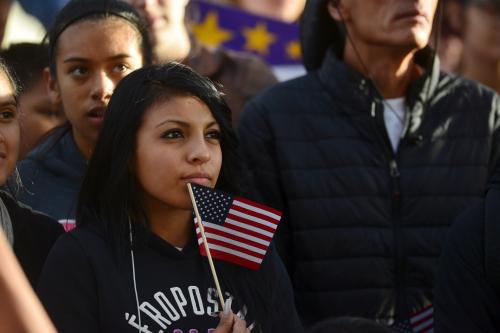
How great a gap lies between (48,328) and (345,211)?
2639mm

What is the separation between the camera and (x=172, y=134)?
3102mm

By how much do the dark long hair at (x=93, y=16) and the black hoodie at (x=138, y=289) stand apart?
45.6 inches

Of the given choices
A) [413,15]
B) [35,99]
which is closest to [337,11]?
[413,15]

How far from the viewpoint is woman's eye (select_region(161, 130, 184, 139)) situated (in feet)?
10.1

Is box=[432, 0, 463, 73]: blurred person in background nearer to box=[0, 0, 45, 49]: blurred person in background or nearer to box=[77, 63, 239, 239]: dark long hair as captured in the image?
box=[0, 0, 45, 49]: blurred person in background

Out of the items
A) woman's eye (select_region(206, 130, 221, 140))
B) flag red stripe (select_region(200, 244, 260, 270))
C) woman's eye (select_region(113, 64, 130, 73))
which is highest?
woman's eye (select_region(113, 64, 130, 73))

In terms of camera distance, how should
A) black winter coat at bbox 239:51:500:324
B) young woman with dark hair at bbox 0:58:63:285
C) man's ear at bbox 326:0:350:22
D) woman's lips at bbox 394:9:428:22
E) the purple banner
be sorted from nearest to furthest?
young woman with dark hair at bbox 0:58:63:285 < black winter coat at bbox 239:51:500:324 < woman's lips at bbox 394:9:428:22 < man's ear at bbox 326:0:350:22 < the purple banner

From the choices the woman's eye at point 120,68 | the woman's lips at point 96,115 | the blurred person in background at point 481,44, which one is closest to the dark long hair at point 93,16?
the woman's eye at point 120,68

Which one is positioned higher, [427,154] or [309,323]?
[427,154]

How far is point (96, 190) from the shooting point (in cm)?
314

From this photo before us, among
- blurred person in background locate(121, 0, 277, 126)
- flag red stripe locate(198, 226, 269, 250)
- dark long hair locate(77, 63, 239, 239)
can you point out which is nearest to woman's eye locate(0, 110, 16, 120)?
dark long hair locate(77, 63, 239, 239)

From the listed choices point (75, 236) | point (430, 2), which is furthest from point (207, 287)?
point (430, 2)

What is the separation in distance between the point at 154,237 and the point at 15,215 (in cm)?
44

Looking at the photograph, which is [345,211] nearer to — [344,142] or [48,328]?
[344,142]
